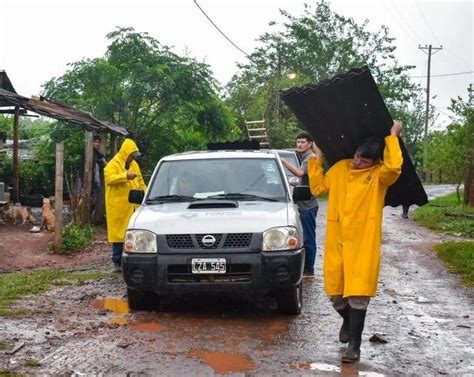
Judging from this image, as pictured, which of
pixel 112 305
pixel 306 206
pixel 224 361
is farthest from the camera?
pixel 306 206

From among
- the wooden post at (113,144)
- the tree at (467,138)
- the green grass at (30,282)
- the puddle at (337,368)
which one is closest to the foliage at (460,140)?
the tree at (467,138)

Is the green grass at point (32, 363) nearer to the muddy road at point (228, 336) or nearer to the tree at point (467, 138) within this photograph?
the muddy road at point (228, 336)

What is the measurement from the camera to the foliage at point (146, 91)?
58.5ft

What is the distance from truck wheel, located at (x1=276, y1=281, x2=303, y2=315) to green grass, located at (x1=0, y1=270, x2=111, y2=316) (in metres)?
2.57

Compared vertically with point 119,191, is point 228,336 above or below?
below

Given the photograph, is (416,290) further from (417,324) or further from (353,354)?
(353,354)

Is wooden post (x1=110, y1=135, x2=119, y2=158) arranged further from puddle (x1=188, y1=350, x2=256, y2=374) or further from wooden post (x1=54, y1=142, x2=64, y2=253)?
puddle (x1=188, y1=350, x2=256, y2=374)

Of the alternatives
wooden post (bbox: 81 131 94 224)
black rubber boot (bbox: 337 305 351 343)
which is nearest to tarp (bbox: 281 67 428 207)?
black rubber boot (bbox: 337 305 351 343)

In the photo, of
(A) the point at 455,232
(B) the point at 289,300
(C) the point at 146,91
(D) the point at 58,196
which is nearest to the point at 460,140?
(A) the point at 455,232

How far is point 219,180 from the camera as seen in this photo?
7.86m

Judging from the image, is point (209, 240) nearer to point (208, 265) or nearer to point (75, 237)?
point (208, 265)

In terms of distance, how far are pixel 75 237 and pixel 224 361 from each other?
754 centimetres

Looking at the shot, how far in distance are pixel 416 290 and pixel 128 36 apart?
12.5 metres

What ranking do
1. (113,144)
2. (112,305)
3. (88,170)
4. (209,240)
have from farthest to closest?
Answer: (113,144)
(88,170)
(112,305)
(209,240)
